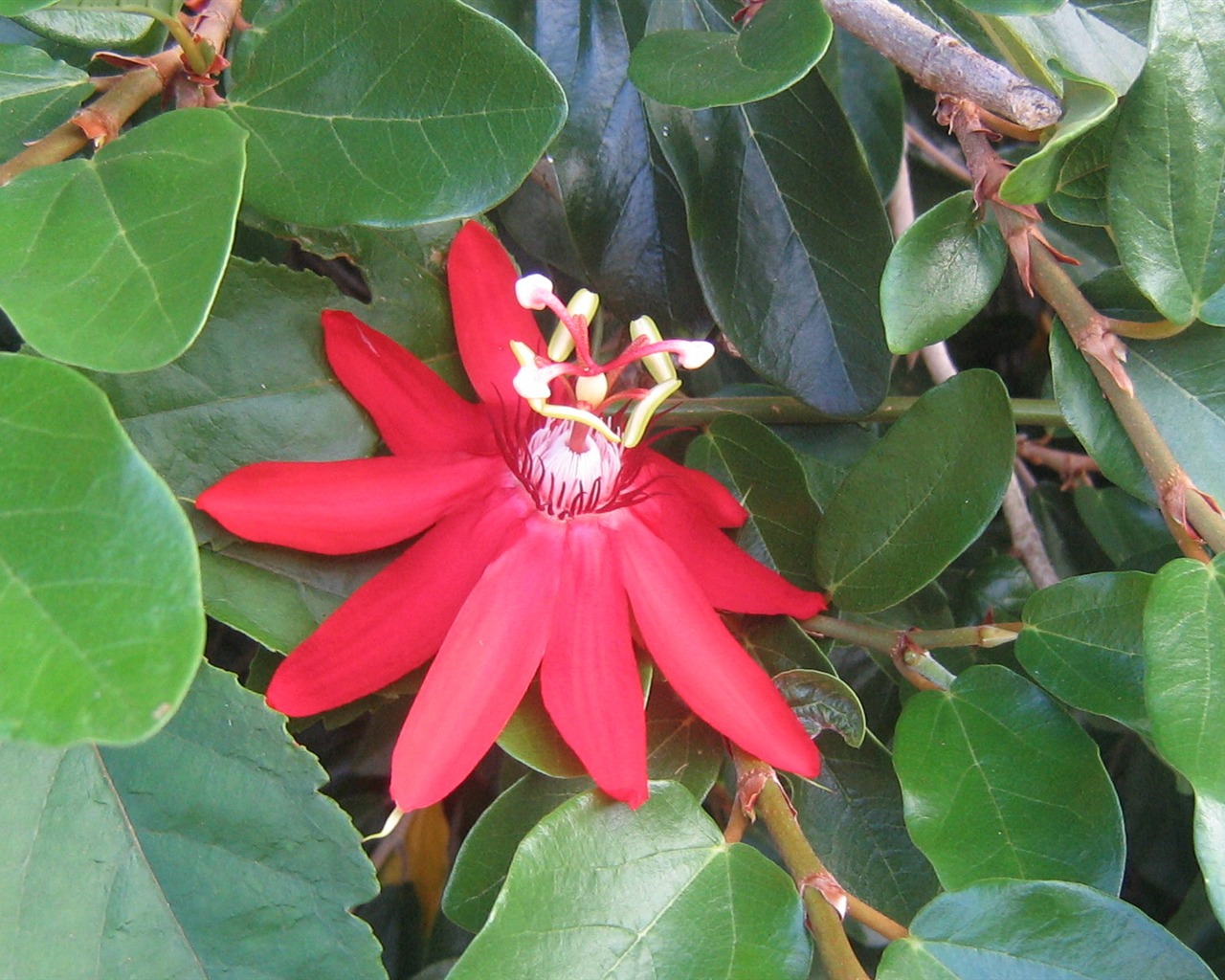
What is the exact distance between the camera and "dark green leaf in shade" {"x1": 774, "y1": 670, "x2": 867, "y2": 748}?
630 mm

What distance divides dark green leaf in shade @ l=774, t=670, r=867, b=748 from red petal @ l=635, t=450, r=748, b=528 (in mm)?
101

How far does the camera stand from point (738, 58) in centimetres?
59

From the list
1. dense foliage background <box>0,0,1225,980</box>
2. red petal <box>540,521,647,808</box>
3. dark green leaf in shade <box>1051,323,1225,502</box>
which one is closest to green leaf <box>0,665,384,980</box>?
dense foliage background <box>0,0,1225,980</box>

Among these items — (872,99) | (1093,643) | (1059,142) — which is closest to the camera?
(1059,142)

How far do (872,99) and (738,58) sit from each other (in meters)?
0.38

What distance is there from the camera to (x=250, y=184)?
0.56 m

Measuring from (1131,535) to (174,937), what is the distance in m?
0.82

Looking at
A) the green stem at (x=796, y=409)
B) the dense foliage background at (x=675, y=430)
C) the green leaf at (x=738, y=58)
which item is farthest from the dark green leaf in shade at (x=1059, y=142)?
the green stem at (x=796, y=409)

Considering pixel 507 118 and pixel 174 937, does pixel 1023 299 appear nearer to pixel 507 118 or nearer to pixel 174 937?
pixel 507 118

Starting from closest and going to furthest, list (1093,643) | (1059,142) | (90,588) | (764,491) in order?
1. (90,588)
2. (1059,142)
3. (1093,643)
4. (764,491)

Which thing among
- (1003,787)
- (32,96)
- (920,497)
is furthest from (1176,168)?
(32,96)

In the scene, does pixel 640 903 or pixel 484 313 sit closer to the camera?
pixel 640 903

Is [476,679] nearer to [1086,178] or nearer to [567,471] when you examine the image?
[567,471]

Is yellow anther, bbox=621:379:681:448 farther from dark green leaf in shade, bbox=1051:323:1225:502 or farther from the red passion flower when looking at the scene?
dark green leaf in shade, bbox=1051:323:1225:502
